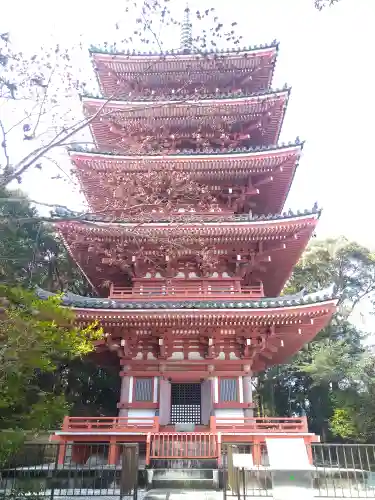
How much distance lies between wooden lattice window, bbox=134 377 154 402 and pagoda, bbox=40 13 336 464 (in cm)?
4

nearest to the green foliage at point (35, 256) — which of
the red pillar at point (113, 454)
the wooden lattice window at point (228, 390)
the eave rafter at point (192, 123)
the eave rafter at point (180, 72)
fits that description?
the eave rafter at point (192, 123)

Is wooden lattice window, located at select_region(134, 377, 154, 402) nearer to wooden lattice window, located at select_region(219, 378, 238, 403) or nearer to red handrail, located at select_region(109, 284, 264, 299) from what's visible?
wooden lattice window, located at select_region(219, 378, 238, 403)

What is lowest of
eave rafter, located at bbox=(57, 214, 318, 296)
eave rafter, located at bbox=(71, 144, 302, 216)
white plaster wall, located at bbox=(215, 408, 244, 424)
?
white plaster wall, located at bbox=(215, 408, 244, 424)

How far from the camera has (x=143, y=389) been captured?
12.5m

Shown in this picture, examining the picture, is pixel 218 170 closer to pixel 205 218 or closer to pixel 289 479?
pixel 205 218

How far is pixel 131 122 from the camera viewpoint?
16.2 metres

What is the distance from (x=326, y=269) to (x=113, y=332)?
22820 mm

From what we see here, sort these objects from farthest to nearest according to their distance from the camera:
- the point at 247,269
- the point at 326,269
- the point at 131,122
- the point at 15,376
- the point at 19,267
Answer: the point at 326,269 → the point at 19,267 → the point at 131,122 → the point at 247,269 → the point at 15,376

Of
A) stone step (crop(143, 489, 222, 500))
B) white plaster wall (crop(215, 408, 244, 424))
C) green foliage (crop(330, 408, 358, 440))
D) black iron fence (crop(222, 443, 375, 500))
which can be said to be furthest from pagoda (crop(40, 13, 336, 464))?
green foliage (crop(330, 408, 358, 440))

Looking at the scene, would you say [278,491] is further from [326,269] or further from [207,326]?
[326,269]

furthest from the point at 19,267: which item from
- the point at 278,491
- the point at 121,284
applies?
the point at 278,491

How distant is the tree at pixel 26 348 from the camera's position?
6.71 metres

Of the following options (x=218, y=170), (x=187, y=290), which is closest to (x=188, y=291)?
(x=187, y=290)

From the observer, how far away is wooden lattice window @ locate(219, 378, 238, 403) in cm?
1226
